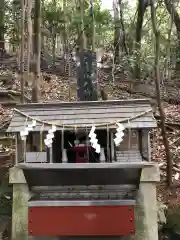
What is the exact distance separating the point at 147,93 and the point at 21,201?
33.7 ft

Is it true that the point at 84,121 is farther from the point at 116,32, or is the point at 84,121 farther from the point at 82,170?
the point at 116,32

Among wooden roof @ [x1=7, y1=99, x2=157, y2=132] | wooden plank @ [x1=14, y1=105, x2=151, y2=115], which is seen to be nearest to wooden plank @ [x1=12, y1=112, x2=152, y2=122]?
wooden roof @ [x1=7, y1=99, x2=157, y2=132]

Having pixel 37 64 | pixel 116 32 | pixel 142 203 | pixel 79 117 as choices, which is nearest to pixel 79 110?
pixel 79 117

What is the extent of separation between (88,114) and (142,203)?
7.81 feet

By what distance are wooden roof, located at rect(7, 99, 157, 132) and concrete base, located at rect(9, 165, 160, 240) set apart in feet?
3.60

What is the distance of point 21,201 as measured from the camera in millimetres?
8508

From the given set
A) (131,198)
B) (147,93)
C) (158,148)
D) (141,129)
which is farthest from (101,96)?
(131,198)

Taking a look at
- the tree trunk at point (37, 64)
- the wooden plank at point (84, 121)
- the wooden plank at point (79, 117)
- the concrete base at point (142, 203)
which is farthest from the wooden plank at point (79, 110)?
the tree trunk at point (37, 64)

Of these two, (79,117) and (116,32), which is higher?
(116,32)

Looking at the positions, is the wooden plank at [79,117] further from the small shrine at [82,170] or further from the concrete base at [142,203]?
the concrete base at [142,203]

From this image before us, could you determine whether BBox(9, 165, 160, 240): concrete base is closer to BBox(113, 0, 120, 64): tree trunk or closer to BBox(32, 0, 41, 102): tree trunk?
BBox(32, 0, 41, 102): tree trunk

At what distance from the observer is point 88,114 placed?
830cm

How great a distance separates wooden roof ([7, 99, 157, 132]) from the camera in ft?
25.9

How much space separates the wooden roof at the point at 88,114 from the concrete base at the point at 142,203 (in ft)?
3.60
